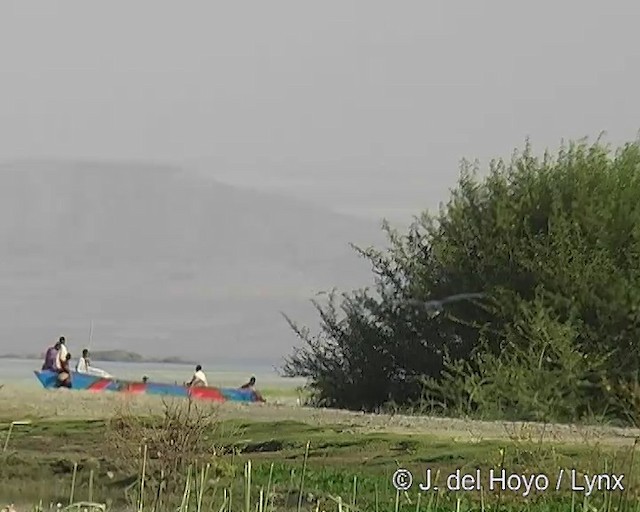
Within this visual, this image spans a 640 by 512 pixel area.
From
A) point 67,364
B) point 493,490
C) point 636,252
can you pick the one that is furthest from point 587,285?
point 493,490

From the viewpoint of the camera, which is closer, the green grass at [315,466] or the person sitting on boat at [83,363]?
the green grass at [315,466]

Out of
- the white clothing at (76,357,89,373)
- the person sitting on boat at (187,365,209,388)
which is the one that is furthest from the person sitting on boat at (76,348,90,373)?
the person sitting on boat at (187,365,209,388)

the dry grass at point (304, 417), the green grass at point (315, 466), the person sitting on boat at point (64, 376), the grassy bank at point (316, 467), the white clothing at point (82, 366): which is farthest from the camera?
the white clothing at point (82, 366)

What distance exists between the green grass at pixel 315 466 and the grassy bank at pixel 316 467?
2cm

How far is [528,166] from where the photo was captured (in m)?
31.8

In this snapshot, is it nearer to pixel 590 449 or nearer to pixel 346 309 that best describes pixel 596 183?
pixel 346 309

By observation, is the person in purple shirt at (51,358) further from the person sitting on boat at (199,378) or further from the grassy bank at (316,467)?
the grassy bank at (316,467)

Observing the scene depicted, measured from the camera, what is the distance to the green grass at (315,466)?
1162 cm

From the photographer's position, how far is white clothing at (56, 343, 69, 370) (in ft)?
117

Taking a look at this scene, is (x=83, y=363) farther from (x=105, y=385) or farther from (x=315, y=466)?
(x=315, y=466)

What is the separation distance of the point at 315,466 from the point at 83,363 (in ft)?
74.4

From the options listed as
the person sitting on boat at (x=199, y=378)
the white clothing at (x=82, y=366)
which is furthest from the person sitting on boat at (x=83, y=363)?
the person sitting on boat at (x=199, y=378)

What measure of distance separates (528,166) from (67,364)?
11883mm

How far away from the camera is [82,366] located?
3781cm
